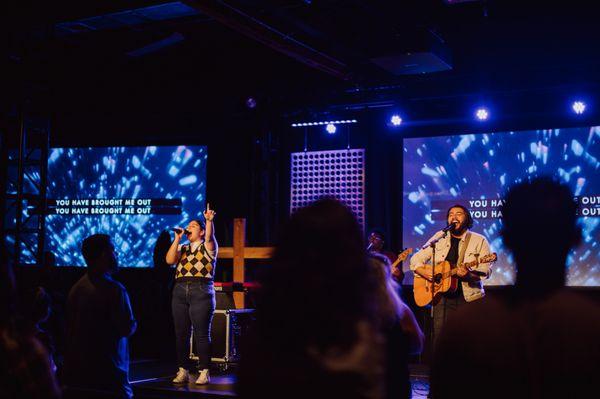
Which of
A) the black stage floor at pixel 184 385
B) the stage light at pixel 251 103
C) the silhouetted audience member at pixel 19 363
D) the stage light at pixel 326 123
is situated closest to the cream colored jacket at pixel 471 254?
the black stage floor at pixel 184 385

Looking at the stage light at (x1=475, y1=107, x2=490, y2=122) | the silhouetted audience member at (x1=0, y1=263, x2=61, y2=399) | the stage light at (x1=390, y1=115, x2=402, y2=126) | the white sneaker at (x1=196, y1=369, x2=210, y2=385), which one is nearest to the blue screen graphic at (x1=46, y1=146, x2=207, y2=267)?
the stage light at (x1=390, y1=115, x2=402, y2=126)

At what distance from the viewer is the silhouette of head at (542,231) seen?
5.84ft

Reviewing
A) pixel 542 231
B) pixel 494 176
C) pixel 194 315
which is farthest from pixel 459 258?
pixel 542 231

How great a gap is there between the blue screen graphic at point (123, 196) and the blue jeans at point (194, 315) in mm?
3585

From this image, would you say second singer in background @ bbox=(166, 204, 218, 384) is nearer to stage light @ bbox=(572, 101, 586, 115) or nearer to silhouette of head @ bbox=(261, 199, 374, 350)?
stage light @ bbox=(572, 101, 586, 115)

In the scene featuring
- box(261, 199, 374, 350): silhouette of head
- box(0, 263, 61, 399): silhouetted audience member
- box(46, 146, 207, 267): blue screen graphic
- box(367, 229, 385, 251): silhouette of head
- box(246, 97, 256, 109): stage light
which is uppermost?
box(246, 97, 256, 109): stage light

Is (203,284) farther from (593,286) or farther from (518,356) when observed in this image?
(518,356)

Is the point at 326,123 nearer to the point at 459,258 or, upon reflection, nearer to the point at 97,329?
the point at 459,258

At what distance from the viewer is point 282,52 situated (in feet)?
30.0

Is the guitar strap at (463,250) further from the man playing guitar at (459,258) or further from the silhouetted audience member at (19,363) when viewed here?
the silhouetted audience member at (19,363)

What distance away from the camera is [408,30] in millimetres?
8039

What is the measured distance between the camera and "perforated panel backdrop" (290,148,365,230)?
10.5 m

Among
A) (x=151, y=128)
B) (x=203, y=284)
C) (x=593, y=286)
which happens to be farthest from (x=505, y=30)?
(x=151, y=128)

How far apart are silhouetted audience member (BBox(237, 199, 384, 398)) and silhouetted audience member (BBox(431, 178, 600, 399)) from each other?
206 mm
